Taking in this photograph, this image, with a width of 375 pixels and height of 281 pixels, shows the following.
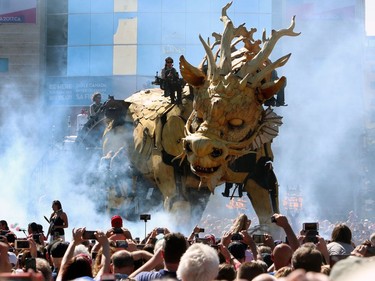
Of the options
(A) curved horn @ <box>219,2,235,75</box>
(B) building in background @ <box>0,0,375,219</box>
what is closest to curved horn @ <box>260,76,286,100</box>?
(A) curved horn @ <box>219,2,235,75</box>

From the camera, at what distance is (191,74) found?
16.3 m

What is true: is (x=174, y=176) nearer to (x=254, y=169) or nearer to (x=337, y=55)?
(x=254, y=169)

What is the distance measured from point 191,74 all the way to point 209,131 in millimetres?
1022

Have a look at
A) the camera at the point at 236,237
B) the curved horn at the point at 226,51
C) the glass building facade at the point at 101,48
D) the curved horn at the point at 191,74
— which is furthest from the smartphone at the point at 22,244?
the glass building facade at the point at 101,48

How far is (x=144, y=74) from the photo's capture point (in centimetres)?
5259

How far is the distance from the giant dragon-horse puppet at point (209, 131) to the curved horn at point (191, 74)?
0.04ft

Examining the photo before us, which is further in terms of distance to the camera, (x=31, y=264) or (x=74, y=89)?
(x=74, y=89)

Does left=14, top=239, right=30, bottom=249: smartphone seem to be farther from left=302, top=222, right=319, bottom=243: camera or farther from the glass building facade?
the glass building facade

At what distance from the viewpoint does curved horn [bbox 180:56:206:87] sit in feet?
53.4

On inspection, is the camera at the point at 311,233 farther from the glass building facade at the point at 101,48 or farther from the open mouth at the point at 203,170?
the glass building facade at the point at 101,48

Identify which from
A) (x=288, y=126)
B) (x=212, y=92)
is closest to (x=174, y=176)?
(x=212, y=92)

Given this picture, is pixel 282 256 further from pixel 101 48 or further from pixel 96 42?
pixel 101 48

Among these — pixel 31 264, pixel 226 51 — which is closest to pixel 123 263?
pixel 31 264

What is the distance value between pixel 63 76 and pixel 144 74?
3294mm
